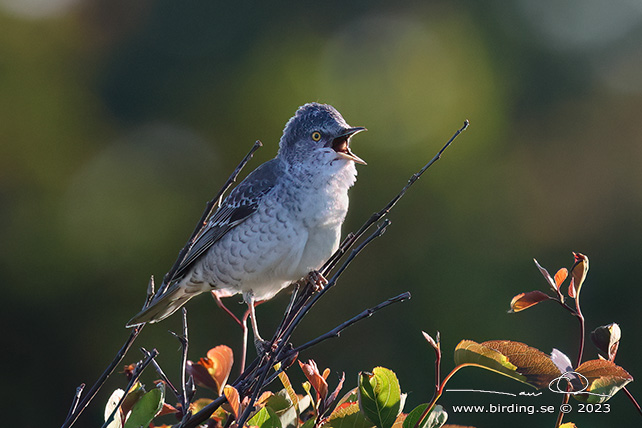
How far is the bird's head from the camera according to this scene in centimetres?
259

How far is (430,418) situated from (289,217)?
1.35 m

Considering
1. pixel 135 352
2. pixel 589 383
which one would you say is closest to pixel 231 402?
pixel 589 383

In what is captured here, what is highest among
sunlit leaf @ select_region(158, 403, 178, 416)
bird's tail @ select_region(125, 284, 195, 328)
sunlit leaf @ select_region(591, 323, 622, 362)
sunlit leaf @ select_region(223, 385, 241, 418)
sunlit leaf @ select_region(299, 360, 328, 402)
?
sunlit leaf @ select_region(591, 323, 622, 362)

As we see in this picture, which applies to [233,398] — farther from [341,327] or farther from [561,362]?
[561,362]

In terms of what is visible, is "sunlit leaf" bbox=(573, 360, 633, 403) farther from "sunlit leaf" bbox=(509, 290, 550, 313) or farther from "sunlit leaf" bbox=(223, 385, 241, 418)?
"sunlit leaf" bbox=(223, 385, 241, 418)

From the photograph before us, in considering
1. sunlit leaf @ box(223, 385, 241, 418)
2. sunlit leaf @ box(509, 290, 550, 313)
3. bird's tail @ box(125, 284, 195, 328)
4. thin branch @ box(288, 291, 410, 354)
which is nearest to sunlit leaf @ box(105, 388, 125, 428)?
sunlit leaf @ box(223, 385, 241, 418)

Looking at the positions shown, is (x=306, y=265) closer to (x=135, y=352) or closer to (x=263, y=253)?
(x=263, y=253)

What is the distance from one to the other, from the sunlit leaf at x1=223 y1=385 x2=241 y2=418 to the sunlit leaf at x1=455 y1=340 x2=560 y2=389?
44 centimetres

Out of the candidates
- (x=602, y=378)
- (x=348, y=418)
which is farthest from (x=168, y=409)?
(x=602, y=378)

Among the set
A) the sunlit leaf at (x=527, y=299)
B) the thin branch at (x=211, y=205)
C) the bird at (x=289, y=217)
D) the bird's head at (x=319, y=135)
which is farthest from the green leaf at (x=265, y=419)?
the bird's head at (x=319, y=135)

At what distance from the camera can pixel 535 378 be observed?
1.27 m

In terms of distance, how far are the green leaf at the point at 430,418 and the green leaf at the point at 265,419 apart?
0.26m

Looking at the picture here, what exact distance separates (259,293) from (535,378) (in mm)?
1634

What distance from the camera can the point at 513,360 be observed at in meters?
1.31
